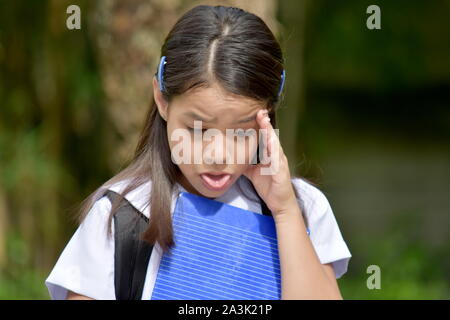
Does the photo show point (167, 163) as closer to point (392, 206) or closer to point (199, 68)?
point (199, 68)

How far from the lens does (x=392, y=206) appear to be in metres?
6.73

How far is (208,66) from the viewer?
4.86 feet

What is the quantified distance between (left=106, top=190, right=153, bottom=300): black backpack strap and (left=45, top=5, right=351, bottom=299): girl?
0.01 m

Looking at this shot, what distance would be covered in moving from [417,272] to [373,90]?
7.72ft

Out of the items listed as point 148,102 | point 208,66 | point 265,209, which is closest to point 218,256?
point 265,209

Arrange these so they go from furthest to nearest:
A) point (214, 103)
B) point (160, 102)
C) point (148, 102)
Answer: point (148, 102) < point (160, 102) < point (214, 103)

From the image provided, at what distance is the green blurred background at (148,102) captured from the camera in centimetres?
330

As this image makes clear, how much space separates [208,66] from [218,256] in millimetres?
382

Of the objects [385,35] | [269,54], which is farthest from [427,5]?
[269,54]

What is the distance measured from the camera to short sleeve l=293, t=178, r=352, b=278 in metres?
1.62

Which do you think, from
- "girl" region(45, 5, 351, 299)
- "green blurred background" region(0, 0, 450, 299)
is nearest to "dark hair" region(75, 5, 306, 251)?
"girl" region(45, 5, 351, 299)

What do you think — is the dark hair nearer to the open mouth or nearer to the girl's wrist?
the open mouth

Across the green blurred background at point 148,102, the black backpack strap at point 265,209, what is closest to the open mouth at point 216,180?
the black backpack strap at point 265,209

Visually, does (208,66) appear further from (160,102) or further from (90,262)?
(90,262)
